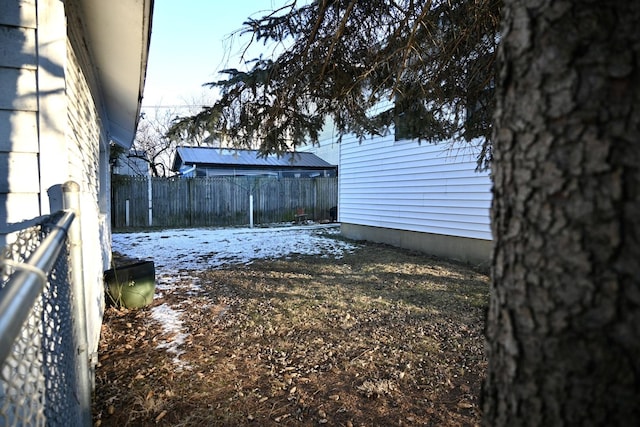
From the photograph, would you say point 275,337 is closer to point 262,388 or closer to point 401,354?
point 262,388

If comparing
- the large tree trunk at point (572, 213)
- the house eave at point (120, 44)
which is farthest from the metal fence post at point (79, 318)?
the large tree trunk at point (572, 213)

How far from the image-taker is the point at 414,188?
28.5 feet

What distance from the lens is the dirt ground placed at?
8.37 feet

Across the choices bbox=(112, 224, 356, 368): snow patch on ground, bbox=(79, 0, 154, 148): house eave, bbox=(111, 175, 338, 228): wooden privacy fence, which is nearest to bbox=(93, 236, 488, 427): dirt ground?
bbox=(112, 224, 356, 368): snow patch on ground

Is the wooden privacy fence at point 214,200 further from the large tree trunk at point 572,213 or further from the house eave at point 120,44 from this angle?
the large tree trunk at point 572,213

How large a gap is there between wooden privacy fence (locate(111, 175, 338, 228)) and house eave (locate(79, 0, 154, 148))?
31.4 feet

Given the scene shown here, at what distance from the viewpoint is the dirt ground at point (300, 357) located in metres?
2.55

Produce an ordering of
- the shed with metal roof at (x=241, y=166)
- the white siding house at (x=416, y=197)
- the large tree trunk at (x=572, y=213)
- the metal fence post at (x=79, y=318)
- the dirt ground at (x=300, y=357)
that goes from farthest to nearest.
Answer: the shed with metal roof at (x=241, y=166), the white siding house at (x=416, y=197), the dirt ground at (x=300, y=357), the metal fence post at (x=79, y=318), the large tree trunk at (x=572, y=213)


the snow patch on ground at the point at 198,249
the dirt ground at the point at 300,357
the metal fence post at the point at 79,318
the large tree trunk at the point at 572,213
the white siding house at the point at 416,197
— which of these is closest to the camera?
the large tree trunk at the point at 572,213

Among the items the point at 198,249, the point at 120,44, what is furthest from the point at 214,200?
the point at 120,44

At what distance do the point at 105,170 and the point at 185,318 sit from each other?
13.9 feet

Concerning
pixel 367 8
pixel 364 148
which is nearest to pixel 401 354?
pixel 367 8

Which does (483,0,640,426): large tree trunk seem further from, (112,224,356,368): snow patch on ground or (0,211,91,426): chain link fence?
(112,224,356,368): snow patch on ground

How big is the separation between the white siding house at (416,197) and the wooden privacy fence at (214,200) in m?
5.52
